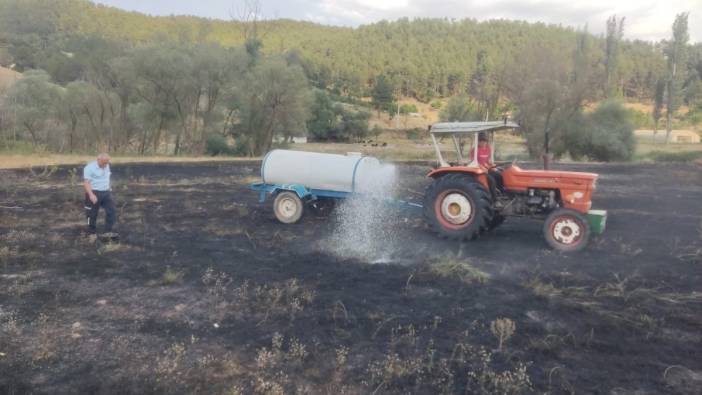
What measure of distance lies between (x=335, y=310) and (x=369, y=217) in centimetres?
492

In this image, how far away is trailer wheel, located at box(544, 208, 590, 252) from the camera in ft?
26.1

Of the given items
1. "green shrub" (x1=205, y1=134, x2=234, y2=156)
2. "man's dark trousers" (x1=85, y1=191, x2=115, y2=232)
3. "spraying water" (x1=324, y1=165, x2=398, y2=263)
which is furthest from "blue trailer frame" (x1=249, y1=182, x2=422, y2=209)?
"green shrub" (x1=205, y1=134, x2=234, y2=156)

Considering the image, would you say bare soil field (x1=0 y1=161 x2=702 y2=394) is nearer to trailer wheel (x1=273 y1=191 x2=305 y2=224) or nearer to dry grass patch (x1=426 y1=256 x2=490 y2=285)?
dry grass patch (x1=426 y1=256 x2=490 y2=285)

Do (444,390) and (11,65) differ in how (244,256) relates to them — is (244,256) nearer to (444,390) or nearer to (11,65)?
(444,390)

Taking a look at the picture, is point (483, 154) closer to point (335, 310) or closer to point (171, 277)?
point (335, 310)

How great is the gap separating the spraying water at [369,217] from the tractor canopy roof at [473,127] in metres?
1.85

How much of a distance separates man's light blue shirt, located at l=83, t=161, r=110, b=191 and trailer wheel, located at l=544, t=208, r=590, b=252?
24.4 ft

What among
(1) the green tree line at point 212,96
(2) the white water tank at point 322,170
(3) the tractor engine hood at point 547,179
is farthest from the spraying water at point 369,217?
(1) the green tree line at point 212,96

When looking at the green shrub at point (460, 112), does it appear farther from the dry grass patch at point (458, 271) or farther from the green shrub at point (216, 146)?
the dry grass patch at point (458, 271)

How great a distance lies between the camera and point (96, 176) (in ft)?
28.1

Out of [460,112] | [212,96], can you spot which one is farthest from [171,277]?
[460,112]

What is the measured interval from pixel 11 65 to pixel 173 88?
4787 centimetres

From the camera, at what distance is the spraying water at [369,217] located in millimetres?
8797

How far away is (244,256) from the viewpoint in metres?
7.77
